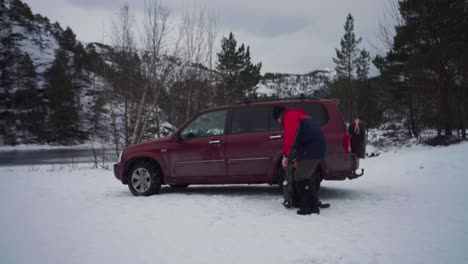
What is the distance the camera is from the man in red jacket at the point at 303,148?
4.49 metres

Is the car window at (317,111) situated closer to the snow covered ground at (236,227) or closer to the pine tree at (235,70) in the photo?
the snow covered ground at (236,227)

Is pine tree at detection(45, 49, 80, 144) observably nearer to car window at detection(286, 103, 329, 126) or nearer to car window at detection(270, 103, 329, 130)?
car window at detection(270, 103, 329, 130)

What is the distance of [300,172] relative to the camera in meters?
4.69

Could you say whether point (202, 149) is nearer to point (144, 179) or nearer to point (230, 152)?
point (230, 152)

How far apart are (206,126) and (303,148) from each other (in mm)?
2328

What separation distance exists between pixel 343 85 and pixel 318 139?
96.5 feet

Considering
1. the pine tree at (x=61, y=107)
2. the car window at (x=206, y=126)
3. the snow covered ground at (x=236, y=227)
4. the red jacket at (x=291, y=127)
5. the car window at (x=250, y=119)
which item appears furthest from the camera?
the pine tree at (x=61, y=107)

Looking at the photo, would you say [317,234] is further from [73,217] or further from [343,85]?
[343,85]

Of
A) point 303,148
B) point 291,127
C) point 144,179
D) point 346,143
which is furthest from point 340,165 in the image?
point 144,179

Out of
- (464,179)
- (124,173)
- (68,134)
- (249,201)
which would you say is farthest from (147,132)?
(68,134)

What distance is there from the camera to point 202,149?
6078 mm

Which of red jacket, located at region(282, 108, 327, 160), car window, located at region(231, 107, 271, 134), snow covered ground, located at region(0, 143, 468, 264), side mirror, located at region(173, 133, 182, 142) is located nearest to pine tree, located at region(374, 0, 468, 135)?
snow covered ground, located at region(0, 143, 468, 264)

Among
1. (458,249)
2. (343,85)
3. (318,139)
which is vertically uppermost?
(343,85)

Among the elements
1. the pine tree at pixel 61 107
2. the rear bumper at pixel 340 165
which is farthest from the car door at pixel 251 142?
the pine tree at pixel 61 107
